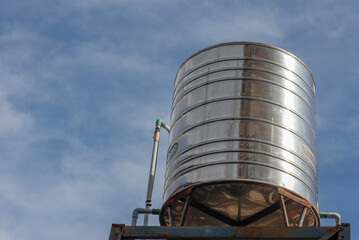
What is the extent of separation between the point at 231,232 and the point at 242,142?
1964mm

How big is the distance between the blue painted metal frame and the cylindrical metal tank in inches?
56.9

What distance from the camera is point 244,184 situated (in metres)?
8.69

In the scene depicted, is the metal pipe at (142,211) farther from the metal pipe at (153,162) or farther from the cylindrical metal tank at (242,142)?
the cylindrical metal tank at (242,142)

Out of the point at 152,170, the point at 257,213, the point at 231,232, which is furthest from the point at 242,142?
the point at 152,170

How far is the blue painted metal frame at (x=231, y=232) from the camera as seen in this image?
697 cm

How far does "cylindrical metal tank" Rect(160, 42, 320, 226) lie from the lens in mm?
8844

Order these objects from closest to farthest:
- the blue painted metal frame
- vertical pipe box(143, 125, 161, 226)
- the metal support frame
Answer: the blue painted metal frame, the metal support frame, vertical pipe box(143, 125, 161, 226)

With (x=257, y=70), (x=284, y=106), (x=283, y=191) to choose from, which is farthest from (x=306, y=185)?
(x=257, y=70)

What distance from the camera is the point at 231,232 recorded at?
7316mm

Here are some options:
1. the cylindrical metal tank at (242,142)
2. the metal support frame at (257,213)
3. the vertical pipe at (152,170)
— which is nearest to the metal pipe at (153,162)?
the vertical pipe at (152,170)

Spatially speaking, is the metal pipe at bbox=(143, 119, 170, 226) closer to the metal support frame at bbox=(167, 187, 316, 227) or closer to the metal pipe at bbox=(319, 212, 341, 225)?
the metal support frame at bbox=(167, 187, 316, 227)

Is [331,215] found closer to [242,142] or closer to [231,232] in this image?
[242,142]

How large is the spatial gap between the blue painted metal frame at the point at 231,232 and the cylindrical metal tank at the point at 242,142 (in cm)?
145

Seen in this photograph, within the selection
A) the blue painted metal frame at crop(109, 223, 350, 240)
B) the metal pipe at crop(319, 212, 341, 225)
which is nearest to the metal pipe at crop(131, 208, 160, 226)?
the metal pipe at crop(319, 212, 341, 225)
